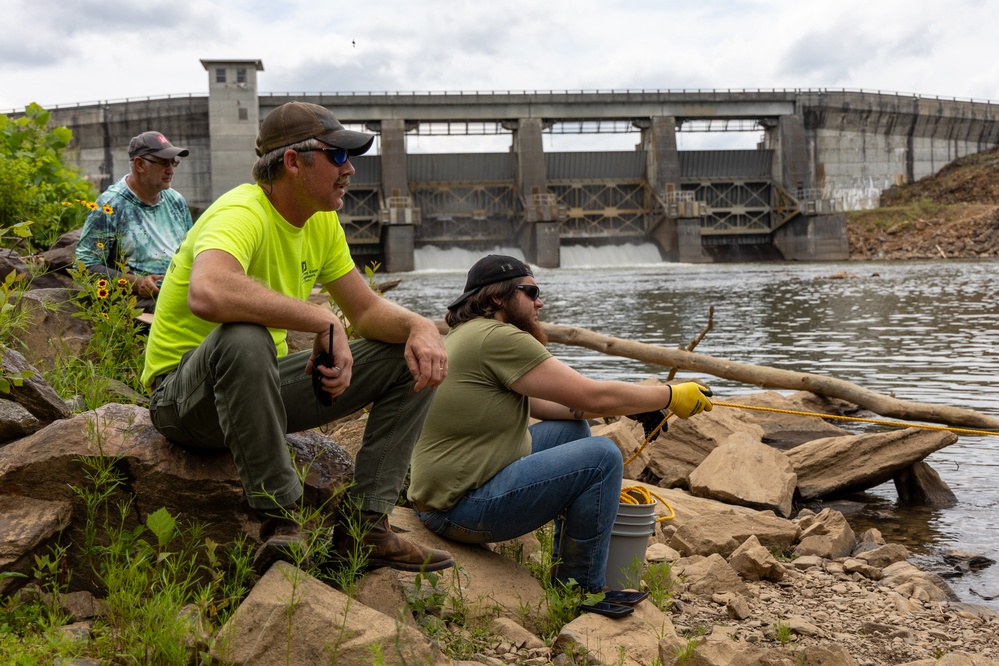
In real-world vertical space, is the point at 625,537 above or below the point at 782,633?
above

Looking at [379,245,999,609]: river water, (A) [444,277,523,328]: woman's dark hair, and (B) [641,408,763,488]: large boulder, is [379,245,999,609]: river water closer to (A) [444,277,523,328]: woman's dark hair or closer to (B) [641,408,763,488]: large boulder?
(B) [641,408,763,488]: large boulder

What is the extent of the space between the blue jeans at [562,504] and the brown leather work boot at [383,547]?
0.94ft

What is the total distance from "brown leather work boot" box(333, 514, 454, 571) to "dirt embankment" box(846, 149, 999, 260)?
39.7 m

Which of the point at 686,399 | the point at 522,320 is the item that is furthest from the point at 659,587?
the point at 522,320

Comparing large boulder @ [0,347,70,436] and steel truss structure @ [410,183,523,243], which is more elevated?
steel truss structure @ [410,183,523,243]

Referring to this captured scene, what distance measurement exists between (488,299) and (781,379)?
14.2 feet

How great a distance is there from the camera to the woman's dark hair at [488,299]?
3490mm

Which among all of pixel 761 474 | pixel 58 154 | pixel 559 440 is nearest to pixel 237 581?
pixel 559 440

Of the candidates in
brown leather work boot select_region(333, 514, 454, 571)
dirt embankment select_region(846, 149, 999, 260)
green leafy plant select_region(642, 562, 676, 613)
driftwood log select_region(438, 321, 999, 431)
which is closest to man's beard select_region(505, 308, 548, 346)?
brown leather work boot select_region(333, 514, 454, 571)

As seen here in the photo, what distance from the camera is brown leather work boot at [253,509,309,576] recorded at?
9.49ft

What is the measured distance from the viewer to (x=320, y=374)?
9.30 ft

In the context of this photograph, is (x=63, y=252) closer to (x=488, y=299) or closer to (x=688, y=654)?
(x=488, y=299)

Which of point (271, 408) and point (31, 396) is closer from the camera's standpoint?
point (271, 408)

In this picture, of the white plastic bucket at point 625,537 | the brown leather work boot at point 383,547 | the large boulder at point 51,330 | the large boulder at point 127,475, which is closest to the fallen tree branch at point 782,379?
the large boulder at point 51,330
